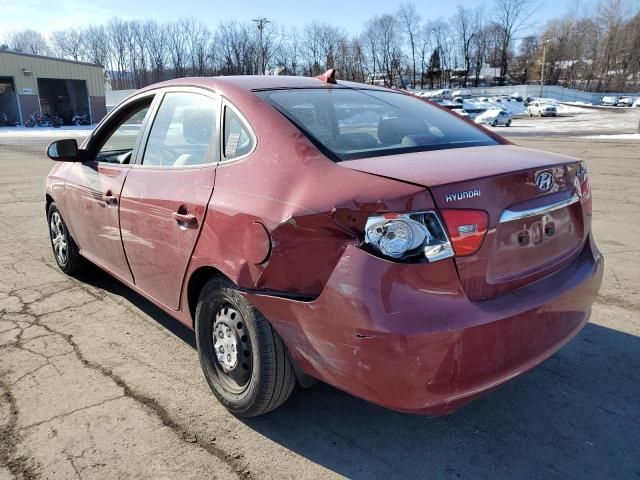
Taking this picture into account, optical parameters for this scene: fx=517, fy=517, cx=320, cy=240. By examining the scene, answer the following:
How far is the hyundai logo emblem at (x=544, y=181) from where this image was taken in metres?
2.26

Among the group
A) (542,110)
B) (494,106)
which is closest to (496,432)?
(542,110)

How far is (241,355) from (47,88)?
183ft

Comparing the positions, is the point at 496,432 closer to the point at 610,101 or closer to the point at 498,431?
the point at 498,431

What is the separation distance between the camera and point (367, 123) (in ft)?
9.35

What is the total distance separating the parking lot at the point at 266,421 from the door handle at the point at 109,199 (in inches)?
37.3

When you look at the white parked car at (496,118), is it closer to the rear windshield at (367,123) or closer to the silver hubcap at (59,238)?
the silver hubcap at (59,238)

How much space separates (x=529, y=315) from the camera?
213 centimetres

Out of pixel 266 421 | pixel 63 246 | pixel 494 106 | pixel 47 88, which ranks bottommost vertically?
pixel 266 421

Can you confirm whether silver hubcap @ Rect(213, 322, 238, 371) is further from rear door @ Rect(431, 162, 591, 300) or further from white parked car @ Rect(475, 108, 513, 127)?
white parked car @ Rect(475, 108, 513, 127)

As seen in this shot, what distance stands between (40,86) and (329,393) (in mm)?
55021

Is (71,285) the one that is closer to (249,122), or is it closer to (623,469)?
(249,122)

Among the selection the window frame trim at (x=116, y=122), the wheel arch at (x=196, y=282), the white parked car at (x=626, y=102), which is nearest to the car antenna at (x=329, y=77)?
the window frame trim at (x=116, y=122)

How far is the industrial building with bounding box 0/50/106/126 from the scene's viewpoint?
4366 centimetres

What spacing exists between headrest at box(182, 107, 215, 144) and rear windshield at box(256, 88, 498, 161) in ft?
1.11
